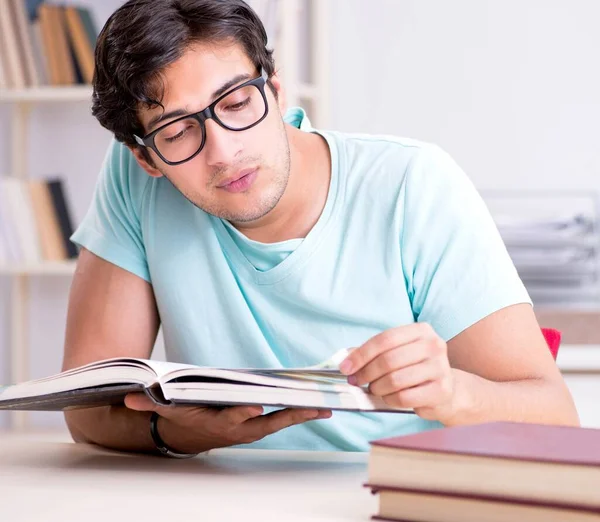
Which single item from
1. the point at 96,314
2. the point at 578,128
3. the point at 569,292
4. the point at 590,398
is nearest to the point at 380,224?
the point at 96,314

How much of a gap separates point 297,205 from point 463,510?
819mm

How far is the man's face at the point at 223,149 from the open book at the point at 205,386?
1.40 feet

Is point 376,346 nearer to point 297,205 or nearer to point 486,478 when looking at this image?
point 486,478

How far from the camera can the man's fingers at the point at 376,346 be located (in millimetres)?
871

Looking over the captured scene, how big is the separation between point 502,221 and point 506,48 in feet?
1.96

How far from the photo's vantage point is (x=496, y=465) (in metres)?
0.63

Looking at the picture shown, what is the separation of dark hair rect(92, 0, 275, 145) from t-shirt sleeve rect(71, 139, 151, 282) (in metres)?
0.13

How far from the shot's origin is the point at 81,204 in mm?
3018

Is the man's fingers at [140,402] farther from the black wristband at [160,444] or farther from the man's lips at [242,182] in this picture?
the man's lips at [242,182]

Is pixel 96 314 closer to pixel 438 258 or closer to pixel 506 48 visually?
pixel 438 258

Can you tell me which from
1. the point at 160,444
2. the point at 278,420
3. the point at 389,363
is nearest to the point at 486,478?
the point at 389,363

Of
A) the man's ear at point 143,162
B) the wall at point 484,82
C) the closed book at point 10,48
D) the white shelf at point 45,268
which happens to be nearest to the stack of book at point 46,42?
the closed book at point 10,48

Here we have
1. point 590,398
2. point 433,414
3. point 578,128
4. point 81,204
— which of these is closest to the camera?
point 433,414

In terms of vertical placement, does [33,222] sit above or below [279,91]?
below
